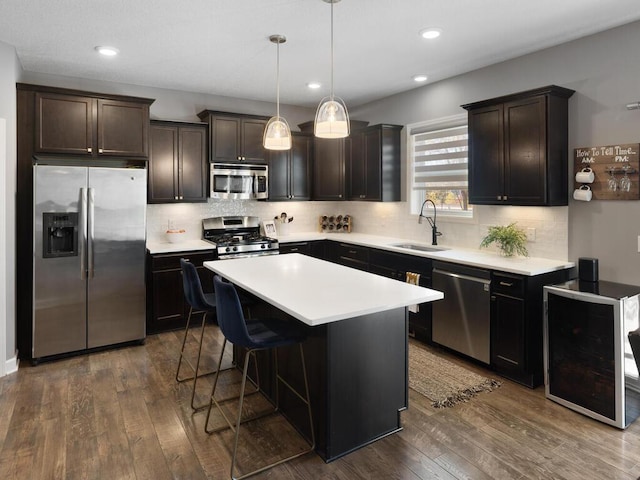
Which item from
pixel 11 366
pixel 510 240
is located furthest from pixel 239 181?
pixel 510 240

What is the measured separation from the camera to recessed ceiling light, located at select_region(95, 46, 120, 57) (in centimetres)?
361

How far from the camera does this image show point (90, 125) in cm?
405

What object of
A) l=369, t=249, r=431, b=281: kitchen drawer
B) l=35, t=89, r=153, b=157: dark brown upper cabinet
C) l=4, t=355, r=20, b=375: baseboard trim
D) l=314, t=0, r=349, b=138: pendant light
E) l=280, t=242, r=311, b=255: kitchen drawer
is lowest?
l=4, t=355, r=20, b=375: baseboard trim

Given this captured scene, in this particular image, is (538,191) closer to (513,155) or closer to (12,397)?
(513,155)

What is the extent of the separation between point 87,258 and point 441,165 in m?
3.77

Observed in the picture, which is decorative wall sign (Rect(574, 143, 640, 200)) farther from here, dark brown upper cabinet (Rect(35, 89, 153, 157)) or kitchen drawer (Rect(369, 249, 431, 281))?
dark brown upper cabinet (Rect(35, 89, 153, 157))

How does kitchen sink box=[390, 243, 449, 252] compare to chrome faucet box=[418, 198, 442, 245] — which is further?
chrome faucet box=[418, 198, 442, 245]

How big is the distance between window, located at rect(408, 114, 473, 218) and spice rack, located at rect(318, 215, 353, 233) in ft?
4.01

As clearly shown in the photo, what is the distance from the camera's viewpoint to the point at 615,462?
233 cm

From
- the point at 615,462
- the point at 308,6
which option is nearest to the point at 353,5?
the point at 308,6

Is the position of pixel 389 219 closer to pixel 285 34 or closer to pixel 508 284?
pixel 508 284

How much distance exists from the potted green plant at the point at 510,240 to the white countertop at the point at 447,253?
65mm

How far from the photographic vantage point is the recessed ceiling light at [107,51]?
3614mm

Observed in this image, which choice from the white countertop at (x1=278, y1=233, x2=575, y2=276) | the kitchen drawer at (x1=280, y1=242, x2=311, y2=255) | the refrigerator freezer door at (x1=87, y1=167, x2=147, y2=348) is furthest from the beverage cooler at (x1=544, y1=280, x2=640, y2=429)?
the refrigerator freezer door at (x1=87, y1=167, x2=147, y2=348)
